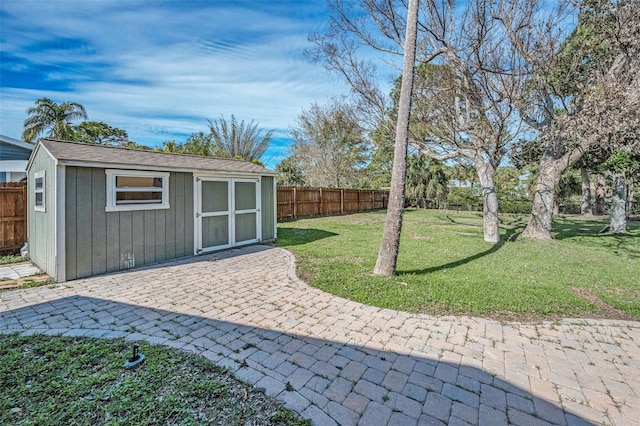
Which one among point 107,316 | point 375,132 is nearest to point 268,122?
point 375,132

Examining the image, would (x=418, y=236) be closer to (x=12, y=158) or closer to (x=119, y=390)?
(x=119, y=390)

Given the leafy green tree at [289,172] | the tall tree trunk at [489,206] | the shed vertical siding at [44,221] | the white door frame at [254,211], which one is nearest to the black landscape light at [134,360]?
the shed vertical siding at [44,221]

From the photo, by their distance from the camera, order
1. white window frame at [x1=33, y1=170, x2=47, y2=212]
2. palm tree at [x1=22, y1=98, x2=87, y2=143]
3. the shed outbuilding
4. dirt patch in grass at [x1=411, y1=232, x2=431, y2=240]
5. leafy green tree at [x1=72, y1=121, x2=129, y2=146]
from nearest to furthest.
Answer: the shed outbuilding < white window frame at [x1=33, y1=170, x2=47, y2=212] < dirt patch in grass at [x1=411, y1=232, x2=431, y2=240] < palm tree at [x1=22, y1=98, x2=87, y2=143] < leafy green tree at [x1=72, y1=121, x2=129, y2=146]

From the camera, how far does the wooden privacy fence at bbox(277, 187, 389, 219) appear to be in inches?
547

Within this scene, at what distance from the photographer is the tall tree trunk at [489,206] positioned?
29.2 feet

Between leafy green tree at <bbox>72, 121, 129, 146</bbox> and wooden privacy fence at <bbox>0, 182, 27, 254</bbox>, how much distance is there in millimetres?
16540

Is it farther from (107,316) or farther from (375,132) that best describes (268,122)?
(107,316)

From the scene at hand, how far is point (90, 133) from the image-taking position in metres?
22.1

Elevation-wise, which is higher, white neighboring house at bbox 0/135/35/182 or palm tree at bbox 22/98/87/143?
palm tree at bbox 22/98/87/143

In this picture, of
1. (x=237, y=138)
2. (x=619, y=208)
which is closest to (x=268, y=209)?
(x=619, y=208)

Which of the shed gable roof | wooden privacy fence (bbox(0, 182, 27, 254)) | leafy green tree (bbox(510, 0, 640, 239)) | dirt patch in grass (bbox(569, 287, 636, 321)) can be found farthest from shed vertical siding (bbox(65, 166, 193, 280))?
leafy green tree (bbox(510, 0, 640, 239))

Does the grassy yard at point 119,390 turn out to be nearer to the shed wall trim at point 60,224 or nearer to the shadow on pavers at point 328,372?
the shadow on pavers at point 328,372

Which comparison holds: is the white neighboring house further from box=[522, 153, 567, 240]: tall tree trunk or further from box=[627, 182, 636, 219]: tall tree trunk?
box=[627, 182, 636, 219]: tall tree trunk

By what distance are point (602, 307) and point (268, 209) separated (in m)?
7.00
